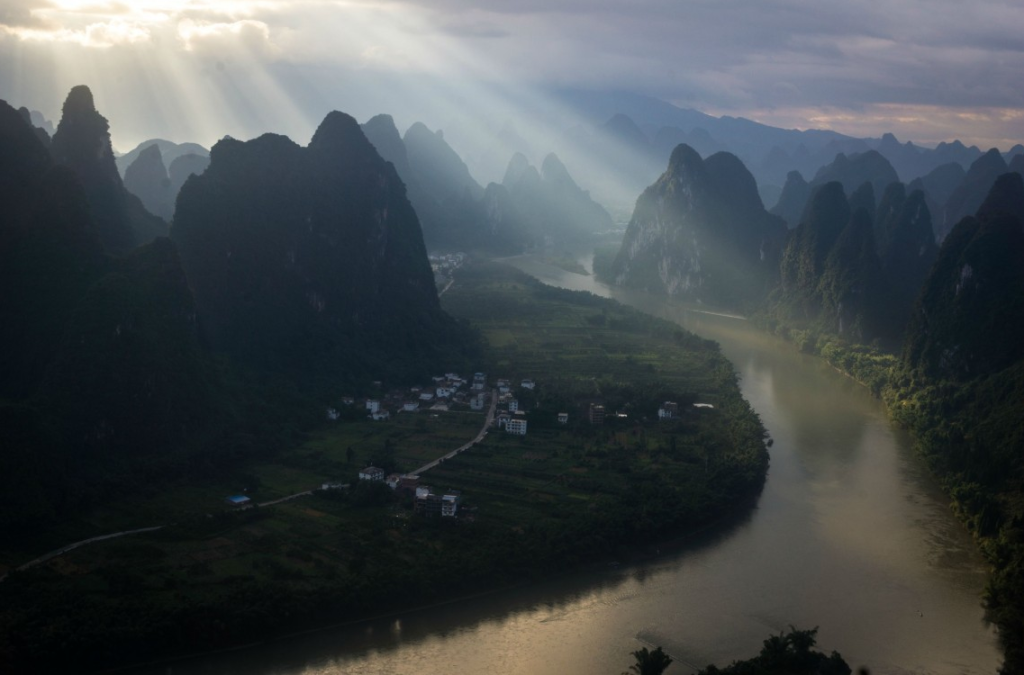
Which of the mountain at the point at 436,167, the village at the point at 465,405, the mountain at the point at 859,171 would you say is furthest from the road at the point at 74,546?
the mountain at the point at 859,171

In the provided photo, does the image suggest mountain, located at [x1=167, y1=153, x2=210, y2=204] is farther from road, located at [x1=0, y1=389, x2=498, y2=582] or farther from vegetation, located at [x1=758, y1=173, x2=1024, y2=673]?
vegetation, located at [x1=758, y1=173, x2=1024, y2=673]

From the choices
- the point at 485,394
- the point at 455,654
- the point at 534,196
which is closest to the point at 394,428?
the point at 485,394

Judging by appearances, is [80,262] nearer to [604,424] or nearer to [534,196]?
[604,424]

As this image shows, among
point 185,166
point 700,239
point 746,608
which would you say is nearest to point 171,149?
point 185,166

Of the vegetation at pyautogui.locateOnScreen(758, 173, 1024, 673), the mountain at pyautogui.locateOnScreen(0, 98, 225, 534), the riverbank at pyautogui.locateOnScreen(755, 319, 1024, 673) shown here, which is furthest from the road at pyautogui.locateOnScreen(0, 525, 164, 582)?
the vegetation at pyautogui.locateOnScreen(758, 173, 1024, 673)

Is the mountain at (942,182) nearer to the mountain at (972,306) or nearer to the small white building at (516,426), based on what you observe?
the mountain at (972,306)
